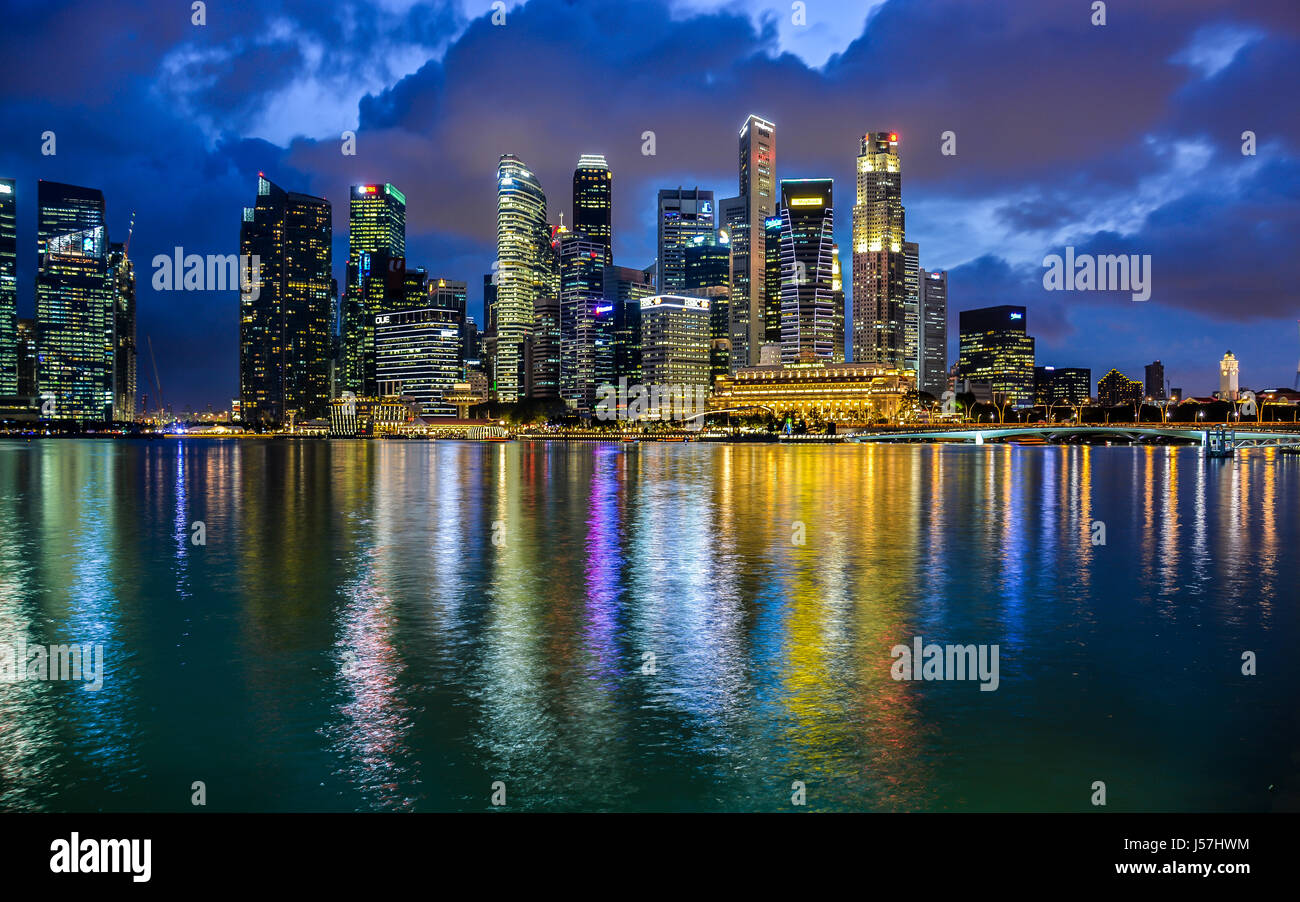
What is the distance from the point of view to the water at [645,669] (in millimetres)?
11195

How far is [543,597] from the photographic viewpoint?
75.3ft

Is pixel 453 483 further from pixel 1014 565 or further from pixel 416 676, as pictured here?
pixel 416 676

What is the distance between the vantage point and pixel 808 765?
11586 mm

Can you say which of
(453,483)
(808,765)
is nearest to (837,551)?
(808,765)

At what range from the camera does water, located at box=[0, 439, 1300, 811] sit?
1120 cm

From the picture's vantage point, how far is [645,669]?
1609cm

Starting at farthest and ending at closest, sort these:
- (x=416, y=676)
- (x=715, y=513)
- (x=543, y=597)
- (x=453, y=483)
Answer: (x=453, y=483) → (x=715, y=513) → (x=543, y=597) → (x=416, y=676)

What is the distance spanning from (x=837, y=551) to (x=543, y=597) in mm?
13098

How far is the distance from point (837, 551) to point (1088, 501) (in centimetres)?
3139

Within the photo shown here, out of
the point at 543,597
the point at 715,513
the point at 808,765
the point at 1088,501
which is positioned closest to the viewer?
the point at 808,765
